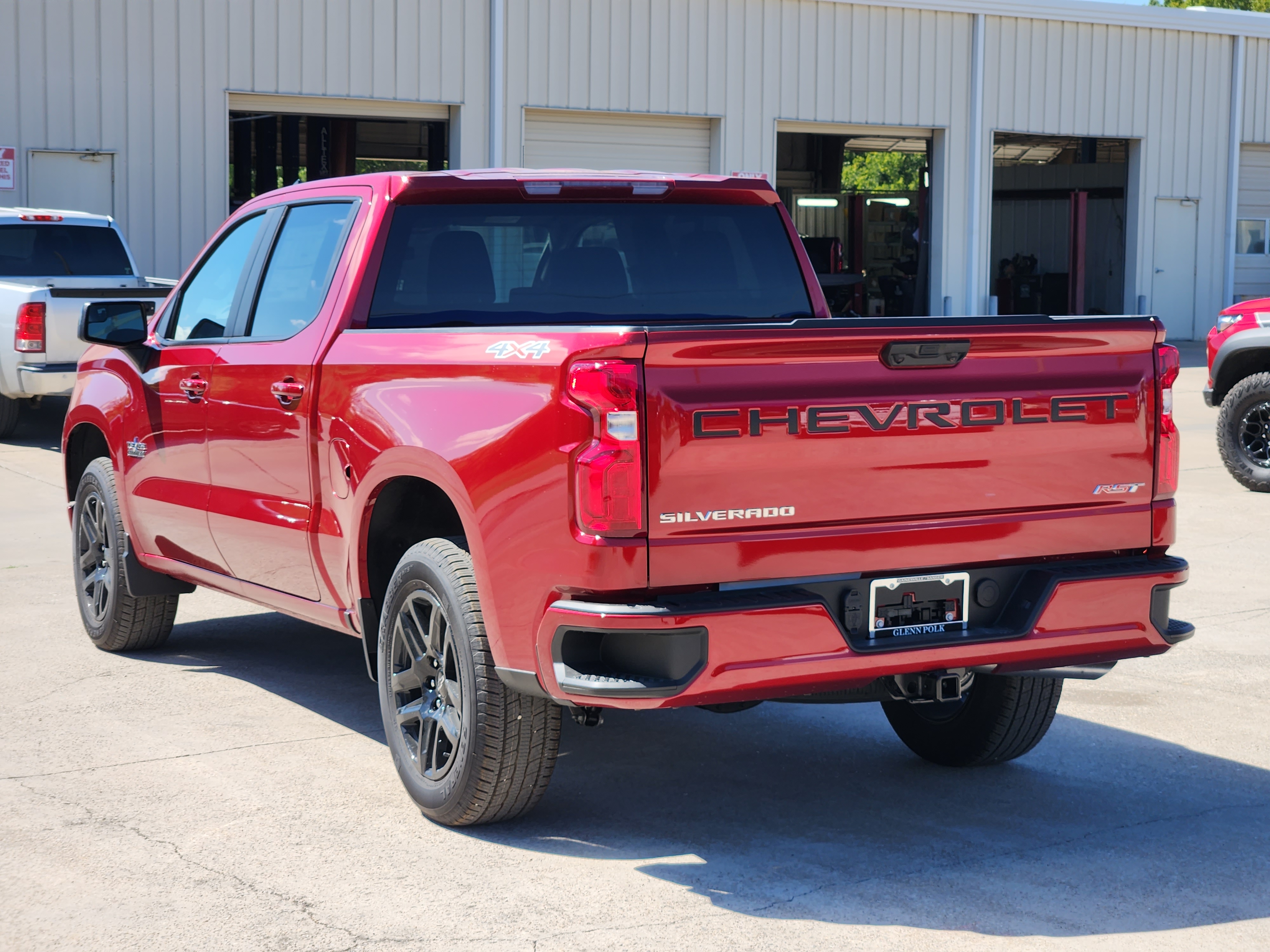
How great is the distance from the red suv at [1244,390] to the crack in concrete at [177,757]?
8.31 m

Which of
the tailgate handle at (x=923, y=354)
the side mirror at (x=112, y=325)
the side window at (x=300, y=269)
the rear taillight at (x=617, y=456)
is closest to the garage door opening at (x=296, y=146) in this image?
the side mirror at (x=112, y=325)

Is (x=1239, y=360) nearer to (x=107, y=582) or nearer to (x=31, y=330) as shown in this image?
(x=107, y=582)

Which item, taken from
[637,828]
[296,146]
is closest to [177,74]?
[296,146]

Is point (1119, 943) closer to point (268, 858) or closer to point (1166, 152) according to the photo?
point (268, 858)

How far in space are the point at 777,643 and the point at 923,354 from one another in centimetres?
85

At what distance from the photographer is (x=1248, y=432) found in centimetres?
1189

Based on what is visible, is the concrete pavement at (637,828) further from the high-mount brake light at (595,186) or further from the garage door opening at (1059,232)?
the garage door opening at (1059,232)

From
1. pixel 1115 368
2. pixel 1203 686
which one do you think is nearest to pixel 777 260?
pixel 1115 368

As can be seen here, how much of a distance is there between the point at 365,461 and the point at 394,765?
101 cm

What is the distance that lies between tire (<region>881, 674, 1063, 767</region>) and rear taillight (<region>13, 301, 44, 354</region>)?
34.8 ft

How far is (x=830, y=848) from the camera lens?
4461 millimetres

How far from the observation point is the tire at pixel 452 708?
14.2 feet

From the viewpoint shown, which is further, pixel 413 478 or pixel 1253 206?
pixel 1253 206

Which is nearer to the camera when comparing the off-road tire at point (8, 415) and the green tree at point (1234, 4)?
the off-road tire at point (8, 415)
